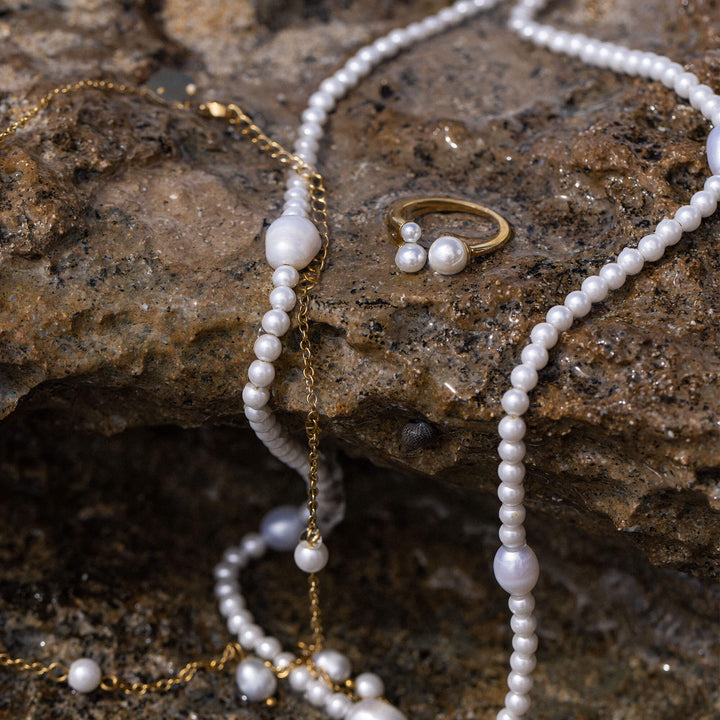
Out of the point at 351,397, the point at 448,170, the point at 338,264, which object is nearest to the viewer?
the point at 351,397

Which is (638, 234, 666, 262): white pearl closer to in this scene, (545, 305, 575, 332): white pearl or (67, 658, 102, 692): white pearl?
(545, 305, 575, 332): white pearl

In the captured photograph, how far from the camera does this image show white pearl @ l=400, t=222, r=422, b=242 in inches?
62.3

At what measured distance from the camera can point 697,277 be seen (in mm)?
1534

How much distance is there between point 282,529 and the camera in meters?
2.00

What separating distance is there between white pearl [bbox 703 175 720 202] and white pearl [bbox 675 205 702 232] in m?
0.05

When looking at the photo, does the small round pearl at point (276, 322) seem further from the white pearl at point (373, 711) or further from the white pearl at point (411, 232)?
the white pearl at point (373, 711)

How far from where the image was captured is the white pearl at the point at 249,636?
6.02 feet

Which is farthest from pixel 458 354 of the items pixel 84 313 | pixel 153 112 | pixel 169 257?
pixel 153 112

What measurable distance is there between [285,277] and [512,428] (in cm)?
49

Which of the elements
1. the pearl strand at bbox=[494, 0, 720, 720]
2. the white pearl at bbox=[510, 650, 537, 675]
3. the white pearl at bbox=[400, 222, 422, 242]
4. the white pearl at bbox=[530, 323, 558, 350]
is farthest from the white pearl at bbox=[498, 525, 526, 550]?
the white pearl at bbox=[400, 222, 422, 242]

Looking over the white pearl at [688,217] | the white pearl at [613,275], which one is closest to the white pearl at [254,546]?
the white pearl at [613,275]

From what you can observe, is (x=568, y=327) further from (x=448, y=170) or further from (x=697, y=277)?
(x=448, y=170)

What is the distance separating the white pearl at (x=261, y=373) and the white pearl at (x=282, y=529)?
56 cm

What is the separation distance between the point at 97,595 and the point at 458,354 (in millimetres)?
984
